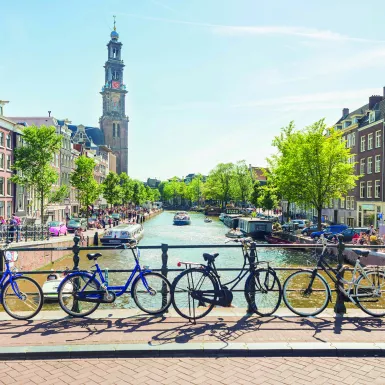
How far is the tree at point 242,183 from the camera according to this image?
102m

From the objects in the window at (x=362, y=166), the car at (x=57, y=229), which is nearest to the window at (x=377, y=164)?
the window at (x=362, y=166)

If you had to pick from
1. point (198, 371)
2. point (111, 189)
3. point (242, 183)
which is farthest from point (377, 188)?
point (242, 183)

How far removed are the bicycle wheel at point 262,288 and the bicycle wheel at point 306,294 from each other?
0.60ft

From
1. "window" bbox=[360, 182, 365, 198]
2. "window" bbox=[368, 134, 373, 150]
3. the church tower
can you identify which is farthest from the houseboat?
the church tower

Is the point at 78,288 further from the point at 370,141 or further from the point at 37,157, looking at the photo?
the point at 370,141

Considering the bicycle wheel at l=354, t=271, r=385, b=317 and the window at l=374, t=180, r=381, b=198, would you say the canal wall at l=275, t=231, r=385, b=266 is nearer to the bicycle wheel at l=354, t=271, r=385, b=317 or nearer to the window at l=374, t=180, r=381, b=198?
the bicycle wheel at l=354, t=271, r=385, b=317

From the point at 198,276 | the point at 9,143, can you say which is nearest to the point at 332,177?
the point at 9,143

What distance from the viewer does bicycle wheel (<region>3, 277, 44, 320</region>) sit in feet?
24.1

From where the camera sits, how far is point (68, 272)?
7.55m

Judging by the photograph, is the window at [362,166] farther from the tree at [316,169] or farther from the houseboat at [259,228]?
the houseboat at [259,228]

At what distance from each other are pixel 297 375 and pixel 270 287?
2.37 meters

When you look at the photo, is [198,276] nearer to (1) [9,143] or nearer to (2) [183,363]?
(2) [183,363]

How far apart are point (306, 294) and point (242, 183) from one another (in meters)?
95.1

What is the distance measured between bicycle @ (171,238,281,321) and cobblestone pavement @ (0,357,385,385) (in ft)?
5.27
